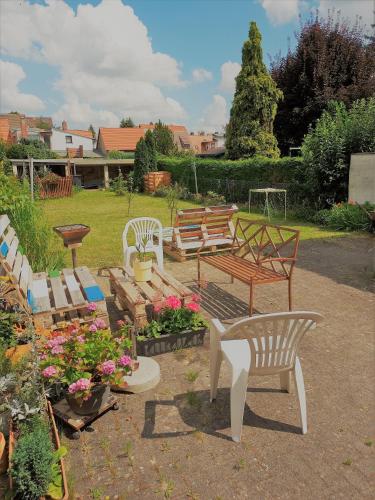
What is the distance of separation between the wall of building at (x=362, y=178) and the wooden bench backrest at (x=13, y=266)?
10552 millimetres

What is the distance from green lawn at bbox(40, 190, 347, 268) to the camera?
8473 millimetres

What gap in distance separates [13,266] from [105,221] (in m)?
10.4

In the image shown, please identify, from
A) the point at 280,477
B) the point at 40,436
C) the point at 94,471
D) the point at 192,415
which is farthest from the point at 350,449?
the point at 40,436

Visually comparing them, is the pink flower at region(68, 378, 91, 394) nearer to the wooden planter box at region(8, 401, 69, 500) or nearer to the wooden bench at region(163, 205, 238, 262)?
the wooden planter box at region(8, 401, 69, 500)

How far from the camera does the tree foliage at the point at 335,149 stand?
11648 mm

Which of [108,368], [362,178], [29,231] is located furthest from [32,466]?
[362,178]

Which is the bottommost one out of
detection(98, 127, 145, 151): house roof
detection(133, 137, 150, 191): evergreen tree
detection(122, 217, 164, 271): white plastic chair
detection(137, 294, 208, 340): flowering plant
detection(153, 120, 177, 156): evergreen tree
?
detection(137, 294, 208, 340): flowering plant

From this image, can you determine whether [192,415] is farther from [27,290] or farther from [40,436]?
[27,290]

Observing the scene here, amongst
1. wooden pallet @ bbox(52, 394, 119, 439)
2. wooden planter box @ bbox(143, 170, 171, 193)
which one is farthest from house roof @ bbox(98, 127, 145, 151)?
wooden pallet @ bbox(52, 394, 119, 439)

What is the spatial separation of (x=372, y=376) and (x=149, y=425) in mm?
2134

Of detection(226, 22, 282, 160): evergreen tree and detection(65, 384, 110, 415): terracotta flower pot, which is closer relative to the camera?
detection(65, 384, 110, 415): terracotta flower pot

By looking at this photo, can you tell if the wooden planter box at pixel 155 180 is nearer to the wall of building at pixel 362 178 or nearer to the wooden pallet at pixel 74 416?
the wall of building at pixel 362 178

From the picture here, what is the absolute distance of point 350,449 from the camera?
2.52 m

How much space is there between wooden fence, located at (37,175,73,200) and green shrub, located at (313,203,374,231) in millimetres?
17582
